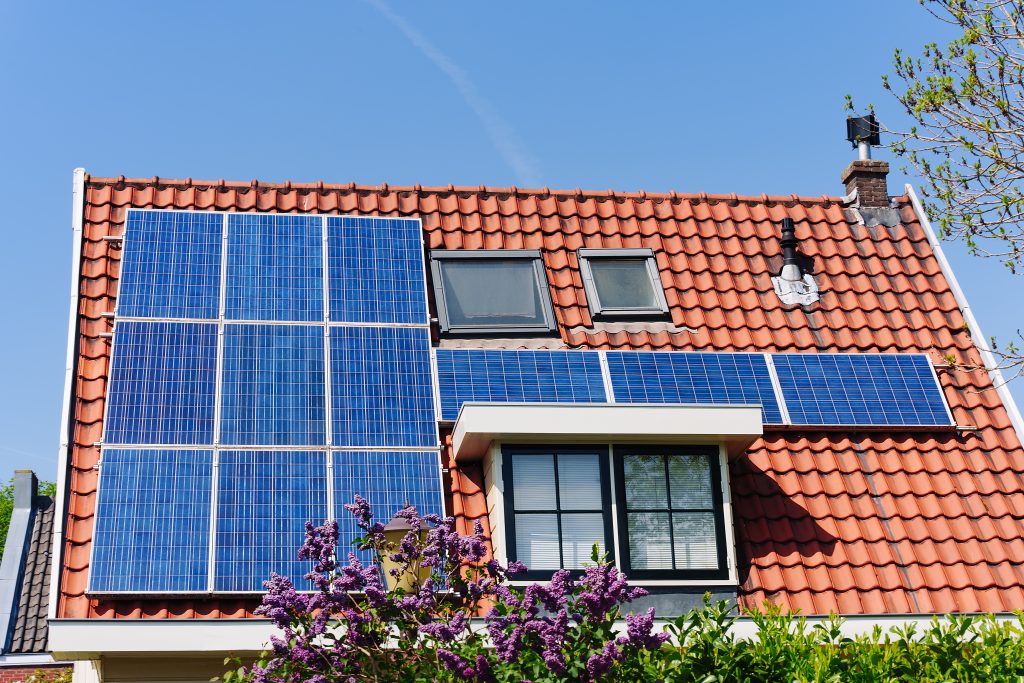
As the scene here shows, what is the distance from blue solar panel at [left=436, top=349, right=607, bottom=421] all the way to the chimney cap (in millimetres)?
6188

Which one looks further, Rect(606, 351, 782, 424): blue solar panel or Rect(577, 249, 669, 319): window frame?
Rect(577, 249, 669, 319): window frame

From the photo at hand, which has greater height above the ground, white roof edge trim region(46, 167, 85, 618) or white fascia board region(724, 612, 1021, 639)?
white roof edge trim region(46, 167, 85, 618)

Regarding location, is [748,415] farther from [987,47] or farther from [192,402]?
[192,402]

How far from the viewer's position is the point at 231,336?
42.9 ft

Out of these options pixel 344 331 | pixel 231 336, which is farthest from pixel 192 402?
pixel 344 331

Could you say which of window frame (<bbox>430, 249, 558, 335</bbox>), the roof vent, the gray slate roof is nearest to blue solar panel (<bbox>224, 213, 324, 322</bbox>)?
window frame (<bbox>430, 249, 558, 335</bbox>)

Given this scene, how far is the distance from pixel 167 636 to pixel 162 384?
2854mm

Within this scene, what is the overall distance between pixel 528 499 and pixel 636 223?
17.1ft

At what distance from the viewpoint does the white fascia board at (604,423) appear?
11734 mm

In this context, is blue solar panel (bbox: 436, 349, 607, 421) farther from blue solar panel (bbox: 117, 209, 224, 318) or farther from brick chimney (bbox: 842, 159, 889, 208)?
brick chimney (bbox: 842, 159, 889, 208)

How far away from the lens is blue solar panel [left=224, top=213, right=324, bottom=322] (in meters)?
13.4

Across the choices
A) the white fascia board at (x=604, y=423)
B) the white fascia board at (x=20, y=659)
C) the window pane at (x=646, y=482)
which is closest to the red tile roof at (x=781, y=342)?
the white fascia board at (x=604, y=423)

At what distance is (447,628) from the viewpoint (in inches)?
341

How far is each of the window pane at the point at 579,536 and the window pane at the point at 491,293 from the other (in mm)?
2926
